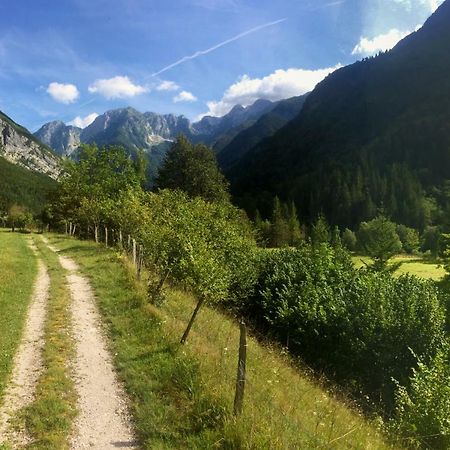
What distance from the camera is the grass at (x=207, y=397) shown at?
952 centimetres

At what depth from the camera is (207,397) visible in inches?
437

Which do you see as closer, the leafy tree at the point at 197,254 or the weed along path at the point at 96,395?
the weed along path at the point at 96,395

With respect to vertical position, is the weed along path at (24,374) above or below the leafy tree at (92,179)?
below

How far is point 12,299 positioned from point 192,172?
53.5 m

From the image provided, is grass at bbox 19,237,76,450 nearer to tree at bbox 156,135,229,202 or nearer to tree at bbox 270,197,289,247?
tree at bbox 156,135,229,202

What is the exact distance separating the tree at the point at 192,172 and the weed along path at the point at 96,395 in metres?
54.8

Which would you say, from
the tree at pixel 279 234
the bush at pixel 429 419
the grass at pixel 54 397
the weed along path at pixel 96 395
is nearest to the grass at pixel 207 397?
the weed along path at pixel 96 395

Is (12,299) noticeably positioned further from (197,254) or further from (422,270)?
(422,270)

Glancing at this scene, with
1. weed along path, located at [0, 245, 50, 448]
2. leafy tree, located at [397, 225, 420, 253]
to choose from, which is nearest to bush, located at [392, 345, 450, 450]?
weed along path, located at [0, 245, 50, 448]

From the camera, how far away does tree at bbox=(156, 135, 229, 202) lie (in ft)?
240

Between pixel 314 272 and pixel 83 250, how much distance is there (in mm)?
24508

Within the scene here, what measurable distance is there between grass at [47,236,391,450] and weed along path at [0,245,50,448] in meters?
2.61

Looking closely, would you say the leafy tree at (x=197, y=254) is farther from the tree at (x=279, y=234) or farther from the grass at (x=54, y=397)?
the tree at (x=279, y=234)

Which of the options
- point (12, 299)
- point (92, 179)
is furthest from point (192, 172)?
point (12, 299)
